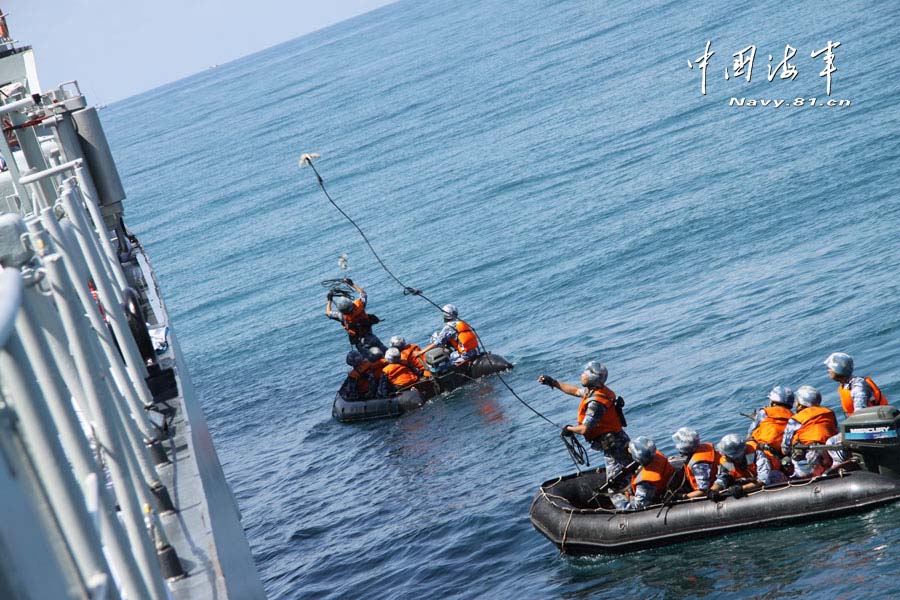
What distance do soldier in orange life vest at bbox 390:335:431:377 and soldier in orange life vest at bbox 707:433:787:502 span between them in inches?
445

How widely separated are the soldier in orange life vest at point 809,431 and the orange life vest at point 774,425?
24cm

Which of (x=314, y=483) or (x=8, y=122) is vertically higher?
(x=8, y=122)

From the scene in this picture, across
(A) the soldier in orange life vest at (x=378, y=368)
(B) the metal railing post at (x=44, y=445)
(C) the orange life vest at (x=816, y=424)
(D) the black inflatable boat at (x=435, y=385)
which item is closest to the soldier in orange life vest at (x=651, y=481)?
(C) the orange life vest at (x=816, y=424)

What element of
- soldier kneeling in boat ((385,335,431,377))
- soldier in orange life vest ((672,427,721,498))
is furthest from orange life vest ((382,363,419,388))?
soldier in orange life vest ((672,427,721,498))

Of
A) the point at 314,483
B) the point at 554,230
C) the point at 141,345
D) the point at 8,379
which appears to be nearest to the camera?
the point at 8,379

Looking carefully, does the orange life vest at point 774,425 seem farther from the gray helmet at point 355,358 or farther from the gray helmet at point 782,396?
the gray helmet at point 355,358

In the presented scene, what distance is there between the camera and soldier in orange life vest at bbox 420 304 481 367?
23984mm

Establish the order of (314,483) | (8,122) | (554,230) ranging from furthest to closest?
1. (554,230)
2. (314,483)
3. (8,122)

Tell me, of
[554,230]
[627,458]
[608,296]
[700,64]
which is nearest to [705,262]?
[608,296]

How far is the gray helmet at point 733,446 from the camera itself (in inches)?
520

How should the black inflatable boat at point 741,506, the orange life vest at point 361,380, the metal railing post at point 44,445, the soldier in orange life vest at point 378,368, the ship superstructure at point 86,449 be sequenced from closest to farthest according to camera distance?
the ship superstructure at point 86,449
the metal railing post at point 44,445
the black inflatable boat at point 741,506
the soldier in orange life vest at point 378,368
the orange life vest at point 361,380

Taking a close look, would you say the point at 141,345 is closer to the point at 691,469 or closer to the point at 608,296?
the point at 691,469

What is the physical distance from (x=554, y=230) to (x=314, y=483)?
19383 mm

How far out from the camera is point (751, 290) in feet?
82.7
